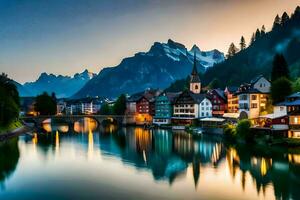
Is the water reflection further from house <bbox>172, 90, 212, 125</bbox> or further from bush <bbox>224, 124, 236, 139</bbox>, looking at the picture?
house <bbox>172, 90, 212, 125</bbox>

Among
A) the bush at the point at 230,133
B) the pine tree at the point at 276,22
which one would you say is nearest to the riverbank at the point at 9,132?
the bush at the point at 230,133

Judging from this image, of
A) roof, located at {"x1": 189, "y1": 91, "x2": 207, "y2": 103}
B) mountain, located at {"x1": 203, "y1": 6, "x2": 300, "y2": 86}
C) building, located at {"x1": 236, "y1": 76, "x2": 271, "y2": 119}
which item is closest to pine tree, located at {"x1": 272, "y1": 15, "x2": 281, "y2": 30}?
mountain, located at {"x1": 203, "y1": 6, "x2": 300, "y2": 86}

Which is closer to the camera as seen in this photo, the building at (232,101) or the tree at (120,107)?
the building at (232,101)

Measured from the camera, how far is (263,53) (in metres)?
158

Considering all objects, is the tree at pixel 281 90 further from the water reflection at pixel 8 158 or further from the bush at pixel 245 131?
the water reflection at pixel 8 158

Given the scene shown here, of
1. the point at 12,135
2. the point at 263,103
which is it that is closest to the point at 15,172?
the point at 12,135

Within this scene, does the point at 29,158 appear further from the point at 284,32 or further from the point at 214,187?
the point at 284,32

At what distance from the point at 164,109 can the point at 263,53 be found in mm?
60321

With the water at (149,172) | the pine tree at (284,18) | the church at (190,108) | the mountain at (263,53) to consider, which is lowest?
the water at (149,172)

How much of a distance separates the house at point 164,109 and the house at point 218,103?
1486cm

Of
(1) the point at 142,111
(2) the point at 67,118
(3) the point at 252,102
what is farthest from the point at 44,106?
(3) the point at 252,102

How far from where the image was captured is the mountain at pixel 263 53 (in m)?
146

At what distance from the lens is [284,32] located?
161875 mm

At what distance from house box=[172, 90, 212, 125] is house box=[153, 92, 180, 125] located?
3.92 m
